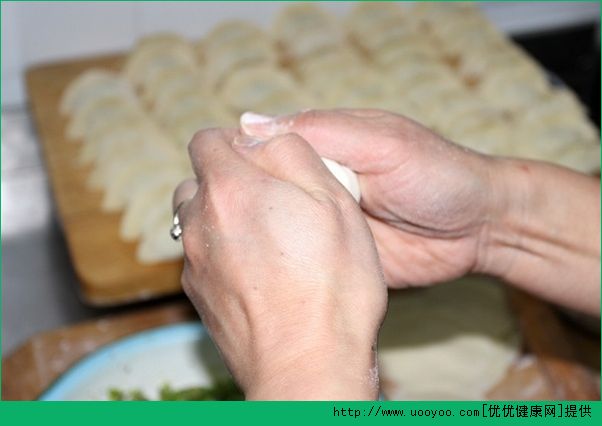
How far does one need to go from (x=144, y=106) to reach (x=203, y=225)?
97 cm

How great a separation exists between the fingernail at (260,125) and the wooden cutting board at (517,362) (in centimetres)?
52

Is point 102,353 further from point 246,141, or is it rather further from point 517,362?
point 517,362

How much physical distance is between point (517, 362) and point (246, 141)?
668 millimetres

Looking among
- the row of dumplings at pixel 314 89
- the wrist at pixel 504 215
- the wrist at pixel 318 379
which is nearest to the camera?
the wrist at pixel 318 379

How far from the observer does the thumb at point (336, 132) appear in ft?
3.11

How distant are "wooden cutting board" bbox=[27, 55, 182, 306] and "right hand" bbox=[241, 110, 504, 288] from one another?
18.0 inches

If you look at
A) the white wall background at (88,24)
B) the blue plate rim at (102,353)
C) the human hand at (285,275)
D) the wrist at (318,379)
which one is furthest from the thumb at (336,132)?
the white wall background at (88,24)

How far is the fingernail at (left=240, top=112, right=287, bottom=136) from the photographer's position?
3.03 feet

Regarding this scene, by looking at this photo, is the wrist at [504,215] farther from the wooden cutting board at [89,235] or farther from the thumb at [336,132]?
the wooden cutting board at [89,235]

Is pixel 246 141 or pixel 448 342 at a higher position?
pixel 246 141

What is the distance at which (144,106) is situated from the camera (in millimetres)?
1729

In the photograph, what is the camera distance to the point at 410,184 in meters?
1.00

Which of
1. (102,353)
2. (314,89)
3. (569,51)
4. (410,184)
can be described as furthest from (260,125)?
(569,51)

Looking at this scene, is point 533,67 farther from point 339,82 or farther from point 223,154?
point 223,154
